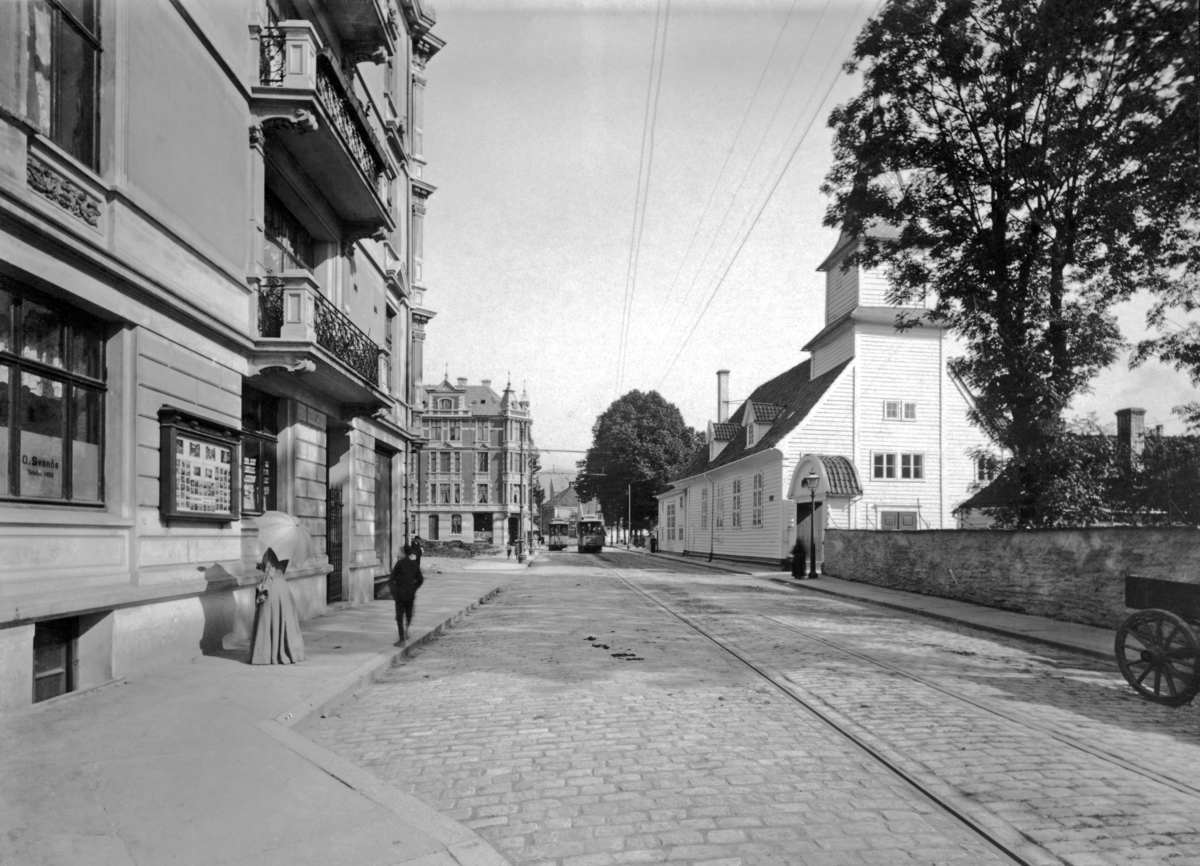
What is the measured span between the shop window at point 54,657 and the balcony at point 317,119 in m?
7.43

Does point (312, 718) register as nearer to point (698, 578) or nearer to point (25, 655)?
point (25, 655)

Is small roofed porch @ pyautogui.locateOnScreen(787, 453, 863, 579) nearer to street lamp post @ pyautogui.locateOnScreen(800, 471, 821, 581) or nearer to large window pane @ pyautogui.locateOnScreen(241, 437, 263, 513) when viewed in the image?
street lamp post @ pyautogui.locateOnScreen(800, 471, 821, 581)

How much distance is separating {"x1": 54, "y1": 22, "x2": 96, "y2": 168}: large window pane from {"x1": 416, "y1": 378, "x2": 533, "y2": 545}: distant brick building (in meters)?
73.0

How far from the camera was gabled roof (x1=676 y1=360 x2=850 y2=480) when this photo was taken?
32.6 m

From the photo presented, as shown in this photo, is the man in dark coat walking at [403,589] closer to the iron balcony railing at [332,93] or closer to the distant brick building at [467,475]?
the iron balcony railing at [332,93]

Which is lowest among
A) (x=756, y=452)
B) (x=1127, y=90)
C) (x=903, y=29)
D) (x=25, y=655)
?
(x=25, y=655)

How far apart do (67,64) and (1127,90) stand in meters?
15.6

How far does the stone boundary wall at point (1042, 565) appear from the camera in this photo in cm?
1248

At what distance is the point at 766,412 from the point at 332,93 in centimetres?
2801

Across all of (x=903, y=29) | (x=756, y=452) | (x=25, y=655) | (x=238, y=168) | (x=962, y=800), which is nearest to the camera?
(x=962, y=800)

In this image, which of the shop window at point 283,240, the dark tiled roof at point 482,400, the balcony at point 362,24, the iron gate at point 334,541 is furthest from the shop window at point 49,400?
the dark tiled roof at point 482,400

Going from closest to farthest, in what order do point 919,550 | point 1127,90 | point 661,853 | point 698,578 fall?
point 661,853 < point 1127,90 < point 919,550 < point 698,578

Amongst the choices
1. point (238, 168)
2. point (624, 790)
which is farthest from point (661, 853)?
point (238, 168)

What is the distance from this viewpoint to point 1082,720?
705 cm
